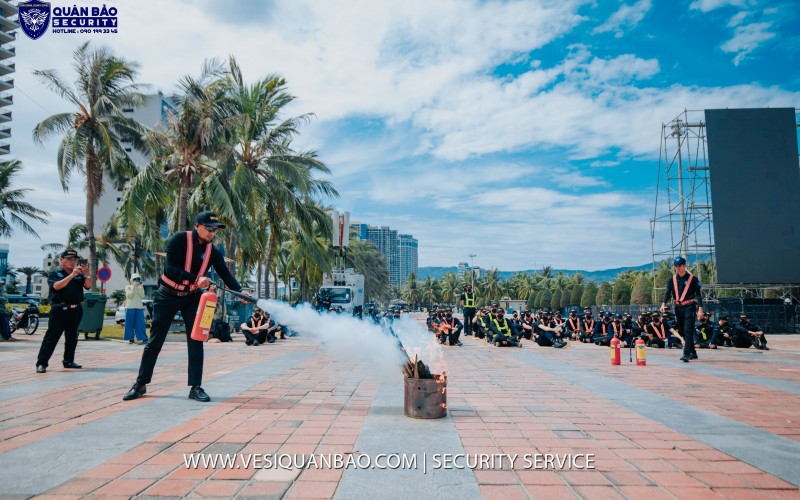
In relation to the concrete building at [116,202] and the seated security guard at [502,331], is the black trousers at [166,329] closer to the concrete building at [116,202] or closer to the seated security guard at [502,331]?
the seated security guard at [502,331]

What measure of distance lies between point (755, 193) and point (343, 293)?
23.4 meters

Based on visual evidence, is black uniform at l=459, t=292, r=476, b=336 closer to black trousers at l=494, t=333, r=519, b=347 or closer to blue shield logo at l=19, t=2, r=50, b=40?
black trousers at l=494, t=333, r=519, b=347

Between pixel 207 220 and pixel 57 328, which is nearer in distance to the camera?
pixel 207 220

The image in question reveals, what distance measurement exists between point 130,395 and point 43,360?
10.9ft

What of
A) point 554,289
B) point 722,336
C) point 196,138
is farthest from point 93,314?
point 554,289

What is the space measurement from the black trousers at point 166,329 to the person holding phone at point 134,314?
333 inches

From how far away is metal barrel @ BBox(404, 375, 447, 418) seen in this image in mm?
4664

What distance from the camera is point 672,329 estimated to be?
1513 centimetres

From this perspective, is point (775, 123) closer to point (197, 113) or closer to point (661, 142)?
point (661, 142)

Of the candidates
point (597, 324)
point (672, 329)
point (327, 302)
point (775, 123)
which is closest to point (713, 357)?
point (672, 329)

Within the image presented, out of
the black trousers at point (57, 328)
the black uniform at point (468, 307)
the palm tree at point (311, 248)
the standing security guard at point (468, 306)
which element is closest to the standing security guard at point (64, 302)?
the black trousers at point (57, 328)

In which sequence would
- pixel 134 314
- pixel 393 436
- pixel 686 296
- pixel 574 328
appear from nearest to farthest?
pixel 393 436 < pixel 686 296 < pixel 134 314 < pixel 574 328

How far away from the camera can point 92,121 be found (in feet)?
64.3

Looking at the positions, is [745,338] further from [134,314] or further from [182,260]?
[134,314]
